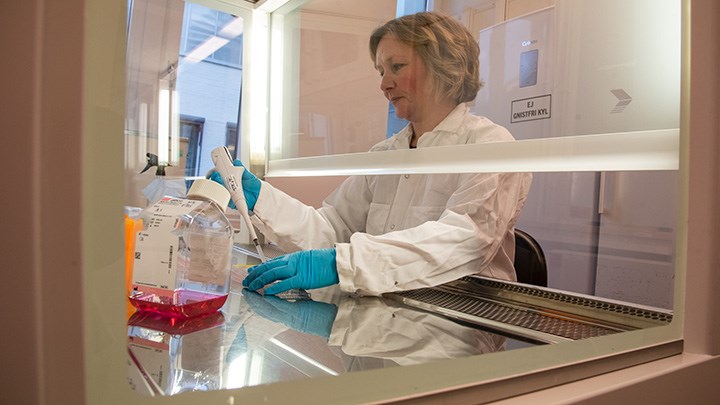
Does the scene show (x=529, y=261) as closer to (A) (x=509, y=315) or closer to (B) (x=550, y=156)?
(A) (x=509, y=315)

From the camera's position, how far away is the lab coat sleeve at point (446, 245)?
1059 mm

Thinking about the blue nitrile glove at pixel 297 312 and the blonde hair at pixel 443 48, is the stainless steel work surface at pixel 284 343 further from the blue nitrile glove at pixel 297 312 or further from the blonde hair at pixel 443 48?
the blonde hair at pixel 443 48

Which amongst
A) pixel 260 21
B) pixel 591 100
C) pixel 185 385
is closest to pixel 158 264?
pixel 185 385

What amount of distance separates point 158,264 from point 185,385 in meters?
0.32

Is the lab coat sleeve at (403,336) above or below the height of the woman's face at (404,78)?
below

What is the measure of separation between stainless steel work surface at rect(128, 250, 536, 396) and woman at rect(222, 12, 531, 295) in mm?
93

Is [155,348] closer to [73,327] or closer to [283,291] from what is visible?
[73,327]

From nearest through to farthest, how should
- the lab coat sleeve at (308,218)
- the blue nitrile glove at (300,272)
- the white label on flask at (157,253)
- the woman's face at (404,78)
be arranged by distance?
the white label on flask at (157,253) < the blue nitrile glove at (300,272) < the woman's face at (404,78) < the lab coat sleeve at (308,218)

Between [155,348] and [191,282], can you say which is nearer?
[155,348]

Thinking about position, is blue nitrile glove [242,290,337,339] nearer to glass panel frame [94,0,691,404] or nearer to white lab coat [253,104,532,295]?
white lab coat [253,104,532,295]

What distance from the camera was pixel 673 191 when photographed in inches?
30.0

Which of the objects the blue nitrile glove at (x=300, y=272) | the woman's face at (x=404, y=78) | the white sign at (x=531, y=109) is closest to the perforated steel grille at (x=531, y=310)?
the blue nitrile glove at (x=300, y=272)

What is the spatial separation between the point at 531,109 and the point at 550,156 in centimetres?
33

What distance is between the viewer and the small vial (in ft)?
2.43
